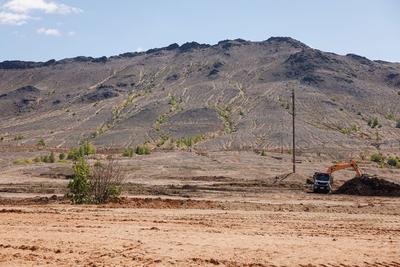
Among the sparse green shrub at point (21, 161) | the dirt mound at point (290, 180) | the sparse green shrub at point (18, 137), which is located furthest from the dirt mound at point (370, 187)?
the sparse green shrub at point (18, 137)

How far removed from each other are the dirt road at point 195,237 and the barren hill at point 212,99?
5184 cm

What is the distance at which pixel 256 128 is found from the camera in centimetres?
8500

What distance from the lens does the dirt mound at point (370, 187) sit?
1497 inches

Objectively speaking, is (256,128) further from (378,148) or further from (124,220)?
(124,220)

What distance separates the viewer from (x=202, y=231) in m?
18.2

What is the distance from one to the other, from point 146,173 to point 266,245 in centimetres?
3631

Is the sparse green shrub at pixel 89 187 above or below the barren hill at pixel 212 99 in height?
below

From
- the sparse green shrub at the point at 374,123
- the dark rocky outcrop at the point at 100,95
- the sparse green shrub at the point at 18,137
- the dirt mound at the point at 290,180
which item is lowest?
the dirt mound at the point at 290,180

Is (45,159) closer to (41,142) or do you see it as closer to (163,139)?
(163,139)

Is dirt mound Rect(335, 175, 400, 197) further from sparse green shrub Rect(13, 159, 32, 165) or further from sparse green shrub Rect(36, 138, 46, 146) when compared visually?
sparse green shrub Rect(36, 138, 46, 146)

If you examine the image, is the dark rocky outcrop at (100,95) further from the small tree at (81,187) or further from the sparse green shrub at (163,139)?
the small tree at (81,187)

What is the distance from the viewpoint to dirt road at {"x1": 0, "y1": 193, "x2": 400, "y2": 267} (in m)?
13.7

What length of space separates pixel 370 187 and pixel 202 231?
76.0 ft

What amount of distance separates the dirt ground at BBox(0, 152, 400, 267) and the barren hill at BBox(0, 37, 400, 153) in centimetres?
4229
